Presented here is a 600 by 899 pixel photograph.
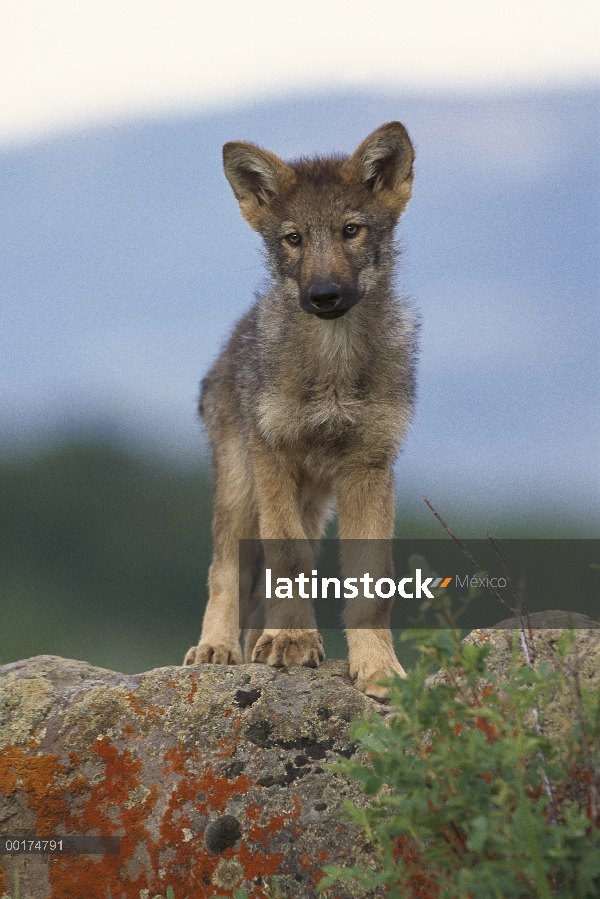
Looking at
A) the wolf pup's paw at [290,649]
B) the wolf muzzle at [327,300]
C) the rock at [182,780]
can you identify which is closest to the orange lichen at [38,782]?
the rock at [182,780]

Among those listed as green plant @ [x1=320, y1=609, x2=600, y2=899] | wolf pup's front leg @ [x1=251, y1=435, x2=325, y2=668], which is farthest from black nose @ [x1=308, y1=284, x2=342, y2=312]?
green plant @ [x1=320, y1=609, x2=600, y2=899]

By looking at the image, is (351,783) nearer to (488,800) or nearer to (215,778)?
(215,778)

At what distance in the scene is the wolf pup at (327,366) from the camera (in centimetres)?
499

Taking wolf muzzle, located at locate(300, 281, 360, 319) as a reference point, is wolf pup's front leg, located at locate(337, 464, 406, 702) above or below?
below

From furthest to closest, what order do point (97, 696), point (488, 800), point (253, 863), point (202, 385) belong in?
point (202, 385), point (97, 696), point (253, 863), point (488, 800)

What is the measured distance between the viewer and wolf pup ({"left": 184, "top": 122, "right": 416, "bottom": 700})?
4.99 meters

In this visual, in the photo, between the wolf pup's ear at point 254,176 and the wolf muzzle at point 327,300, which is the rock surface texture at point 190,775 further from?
the wolf pup's ear at point 254,176

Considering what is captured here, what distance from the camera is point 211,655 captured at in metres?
5.42

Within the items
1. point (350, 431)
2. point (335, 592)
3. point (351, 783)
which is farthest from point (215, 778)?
point (350, 431)


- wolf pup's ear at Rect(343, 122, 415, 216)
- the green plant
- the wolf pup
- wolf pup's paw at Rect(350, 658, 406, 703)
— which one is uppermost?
wolf pup's ear at Rect(343, 122, 415, 216)

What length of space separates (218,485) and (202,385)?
1.03 meters

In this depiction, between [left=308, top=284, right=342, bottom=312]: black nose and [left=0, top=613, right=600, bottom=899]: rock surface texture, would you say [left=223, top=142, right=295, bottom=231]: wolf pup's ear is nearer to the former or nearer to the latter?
[left=308, top=284, right=342, bottom=312]: black nose

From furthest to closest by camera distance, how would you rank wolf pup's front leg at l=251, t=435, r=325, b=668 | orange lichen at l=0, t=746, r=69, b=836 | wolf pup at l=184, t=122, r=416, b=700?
1. wolf pup at l=184, t=122, r=416, b=700
2. wolf pup's front leg at l=251, t=435, r=325, b=668
3. orange lichen at l=0, t=746, r=69, b=836

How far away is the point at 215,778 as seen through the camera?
12.4 feet
